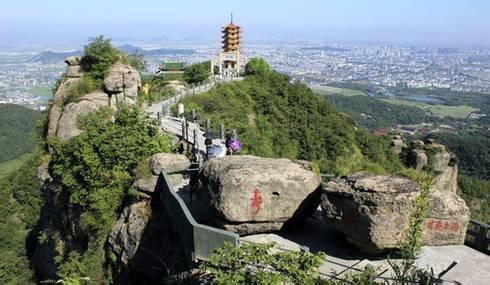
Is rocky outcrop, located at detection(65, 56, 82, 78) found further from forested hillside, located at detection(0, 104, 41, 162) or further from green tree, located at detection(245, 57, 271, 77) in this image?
forested hillside, located at detection(0, 104, 41, 162)

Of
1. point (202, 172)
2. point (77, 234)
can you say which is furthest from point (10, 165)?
point (202, 172)

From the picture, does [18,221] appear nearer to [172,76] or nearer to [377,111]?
[172,76]

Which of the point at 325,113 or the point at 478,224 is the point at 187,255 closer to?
the point at 478,224

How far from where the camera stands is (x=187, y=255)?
25.0 ft

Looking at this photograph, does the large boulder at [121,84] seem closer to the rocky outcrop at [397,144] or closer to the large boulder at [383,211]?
the large boulder at [383,211]

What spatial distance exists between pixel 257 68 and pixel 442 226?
26.8m

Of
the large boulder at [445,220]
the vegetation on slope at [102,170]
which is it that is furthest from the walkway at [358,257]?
the vegetation on slope at [102,170]

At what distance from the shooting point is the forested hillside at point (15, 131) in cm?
8425

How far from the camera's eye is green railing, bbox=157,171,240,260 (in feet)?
21.9

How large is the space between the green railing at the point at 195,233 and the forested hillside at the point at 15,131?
261ft

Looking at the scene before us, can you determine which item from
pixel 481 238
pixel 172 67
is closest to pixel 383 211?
pixel 481 238

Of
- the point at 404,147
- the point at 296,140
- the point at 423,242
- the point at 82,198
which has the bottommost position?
the point at 404,147

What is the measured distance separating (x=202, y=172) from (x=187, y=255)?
4.75ft

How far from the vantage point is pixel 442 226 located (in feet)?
24.1
